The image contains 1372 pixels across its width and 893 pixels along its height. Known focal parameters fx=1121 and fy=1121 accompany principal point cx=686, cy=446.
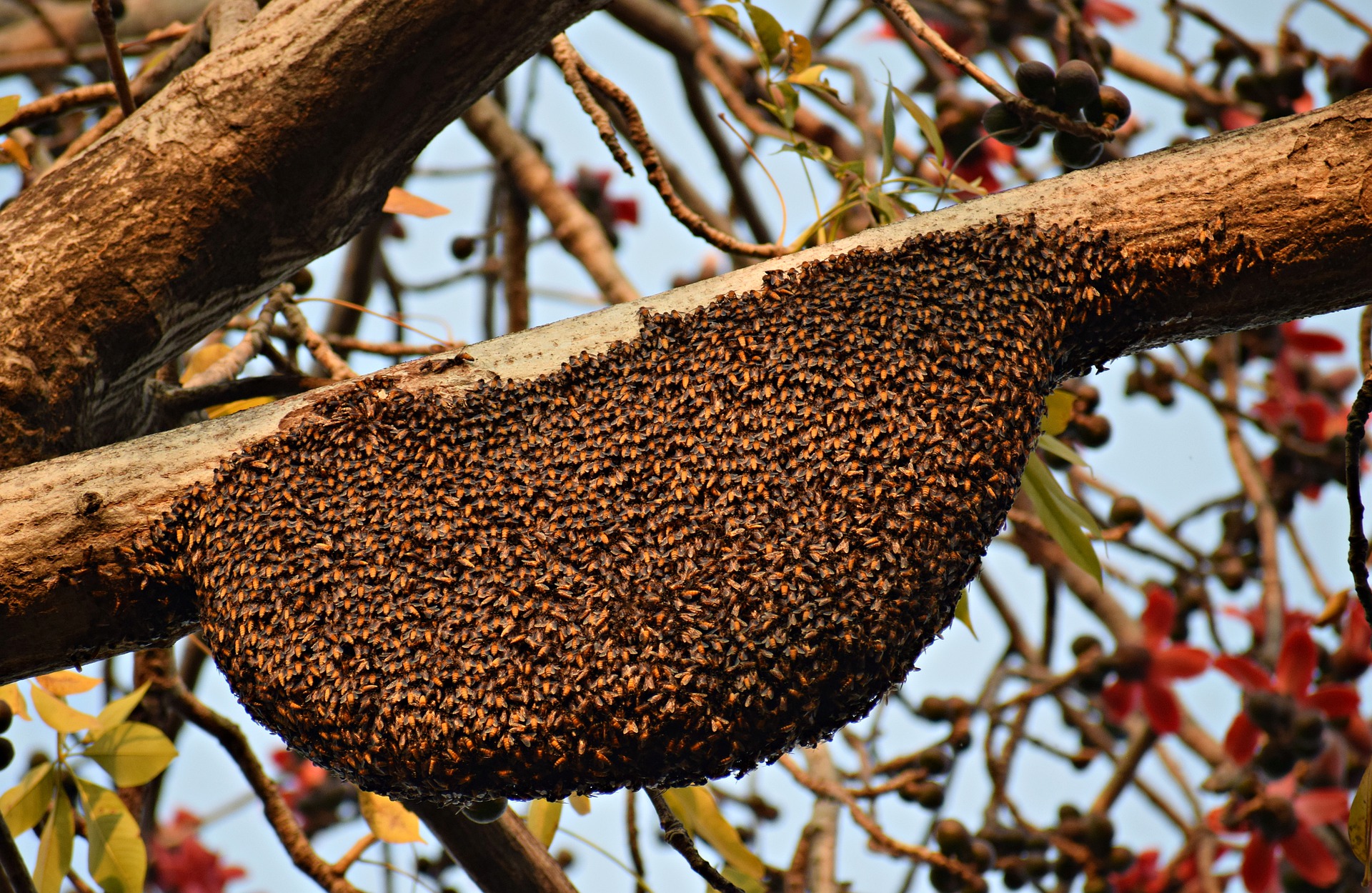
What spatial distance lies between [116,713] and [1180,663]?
2501 millimetres

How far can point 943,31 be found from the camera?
152 inches

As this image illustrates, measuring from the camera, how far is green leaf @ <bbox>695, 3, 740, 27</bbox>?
7.38 ft

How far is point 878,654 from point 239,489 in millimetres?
826

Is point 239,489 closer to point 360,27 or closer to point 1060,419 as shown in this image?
point 360,27

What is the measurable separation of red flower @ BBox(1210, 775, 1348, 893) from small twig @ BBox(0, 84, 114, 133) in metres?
2.97

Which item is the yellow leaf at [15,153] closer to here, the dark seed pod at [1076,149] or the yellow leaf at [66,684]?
the yellow leaf at [66,684]

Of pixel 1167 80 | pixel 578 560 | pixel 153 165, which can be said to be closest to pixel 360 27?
pixel 153 165

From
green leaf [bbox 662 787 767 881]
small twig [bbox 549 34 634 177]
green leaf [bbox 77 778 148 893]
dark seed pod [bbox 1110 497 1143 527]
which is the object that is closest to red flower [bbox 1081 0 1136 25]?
dark seed pod [bbox 1110 497 1143 527]

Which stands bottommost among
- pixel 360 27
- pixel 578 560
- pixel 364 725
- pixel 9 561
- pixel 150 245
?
pixel 364 725

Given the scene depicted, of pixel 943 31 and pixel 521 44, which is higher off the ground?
pixel 943 31

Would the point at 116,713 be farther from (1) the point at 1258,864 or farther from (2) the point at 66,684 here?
(1) the point at 1258,864

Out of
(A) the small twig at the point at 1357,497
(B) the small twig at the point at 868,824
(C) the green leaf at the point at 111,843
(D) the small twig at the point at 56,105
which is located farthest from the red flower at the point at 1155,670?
(D) the small twig at the point at 56,105

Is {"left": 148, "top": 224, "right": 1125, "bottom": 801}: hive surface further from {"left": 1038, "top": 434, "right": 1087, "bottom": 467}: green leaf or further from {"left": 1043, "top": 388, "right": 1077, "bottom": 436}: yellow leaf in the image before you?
{"left": 1043, "top": 388, "right": 1077, "bottom": 436}: yellow leaf

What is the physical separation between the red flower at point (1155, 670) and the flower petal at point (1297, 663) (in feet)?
0.82
